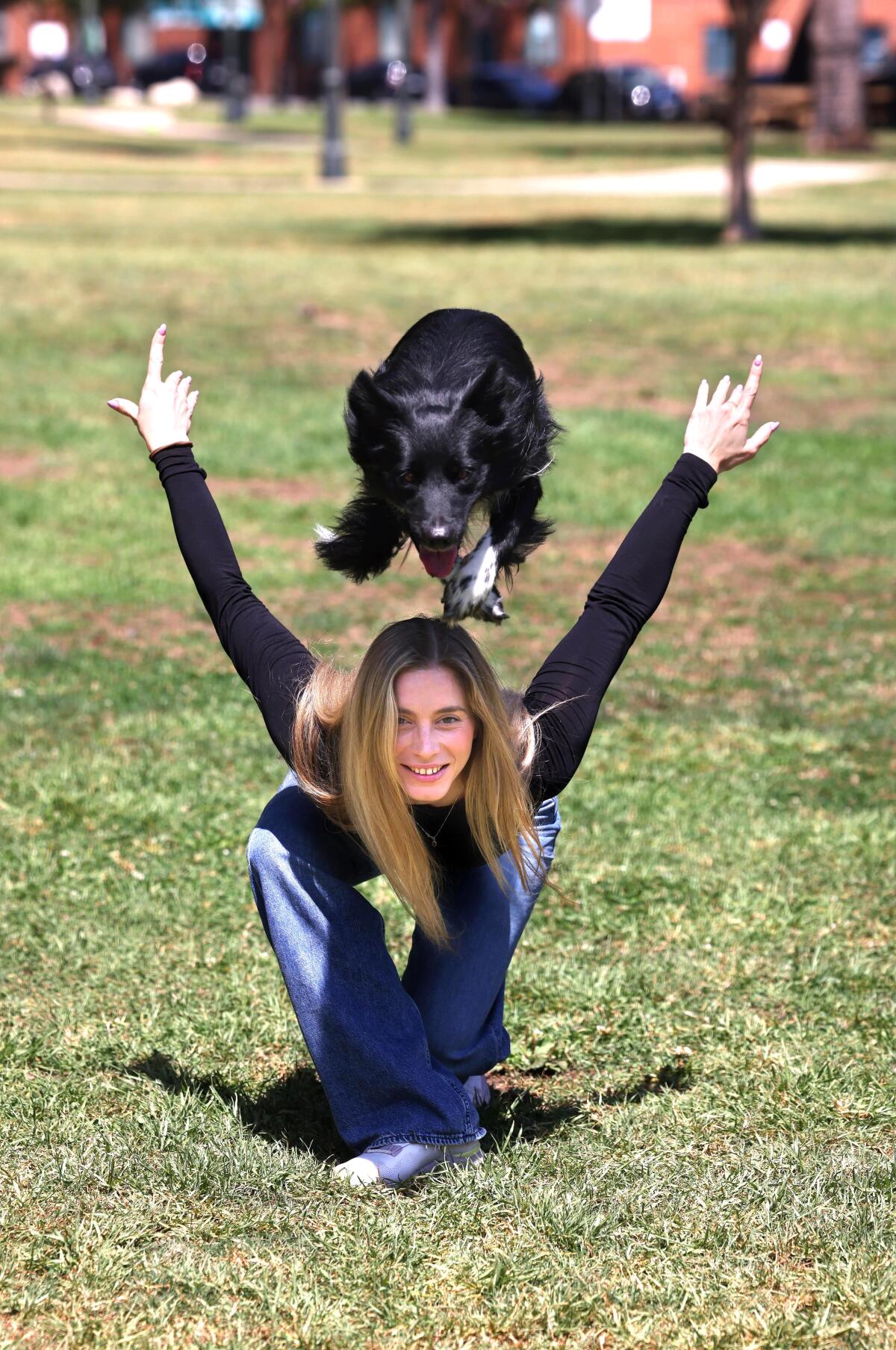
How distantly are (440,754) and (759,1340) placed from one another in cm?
118

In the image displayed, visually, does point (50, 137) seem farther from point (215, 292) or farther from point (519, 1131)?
point (519, 1131)

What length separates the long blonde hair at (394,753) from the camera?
11.1ft

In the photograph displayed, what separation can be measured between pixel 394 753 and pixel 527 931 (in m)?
1.83

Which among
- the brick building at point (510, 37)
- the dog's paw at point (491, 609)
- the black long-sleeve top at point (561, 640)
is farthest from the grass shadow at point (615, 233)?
the brick building at point (510, 37)

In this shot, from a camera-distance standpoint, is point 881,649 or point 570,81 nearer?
point 881,649

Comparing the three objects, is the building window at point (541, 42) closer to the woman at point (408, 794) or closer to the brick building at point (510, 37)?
the brick building at point (510, 37)

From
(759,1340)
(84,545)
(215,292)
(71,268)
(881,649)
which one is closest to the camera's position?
(759,1340)

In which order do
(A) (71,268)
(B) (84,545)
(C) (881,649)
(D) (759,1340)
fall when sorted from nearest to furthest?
(D) (759,1340)
(C) (881,649)
(B) (84,545)
(A) (71,268)

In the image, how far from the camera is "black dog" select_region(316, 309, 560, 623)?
379cm

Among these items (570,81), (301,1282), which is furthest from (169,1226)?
(570,81)

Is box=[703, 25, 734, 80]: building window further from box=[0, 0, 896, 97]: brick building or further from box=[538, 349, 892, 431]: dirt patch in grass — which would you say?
box=[538, 349, 892, 431]: dirt patch in grass

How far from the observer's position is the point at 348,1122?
3652 millimetres

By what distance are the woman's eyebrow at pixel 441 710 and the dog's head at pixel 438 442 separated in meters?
0.42

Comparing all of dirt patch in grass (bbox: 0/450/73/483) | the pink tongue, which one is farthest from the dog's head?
dirt patch in grass (bbox: 0/450/73/483)
